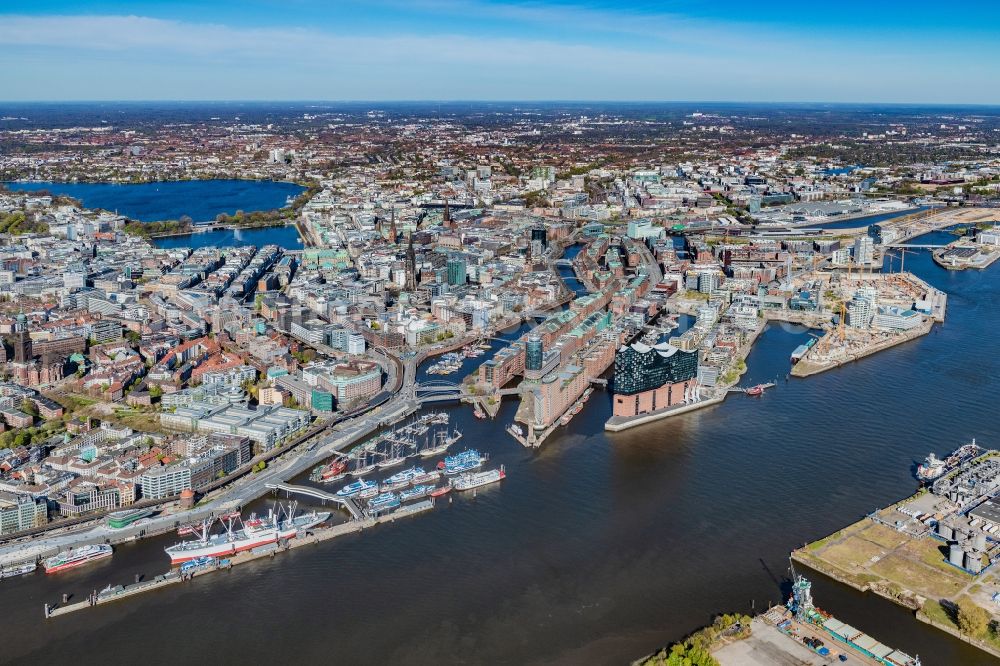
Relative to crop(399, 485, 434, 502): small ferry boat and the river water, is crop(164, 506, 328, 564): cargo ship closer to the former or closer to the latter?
the river water

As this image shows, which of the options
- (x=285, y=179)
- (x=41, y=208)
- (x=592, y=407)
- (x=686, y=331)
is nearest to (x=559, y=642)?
(x=592, y=407)

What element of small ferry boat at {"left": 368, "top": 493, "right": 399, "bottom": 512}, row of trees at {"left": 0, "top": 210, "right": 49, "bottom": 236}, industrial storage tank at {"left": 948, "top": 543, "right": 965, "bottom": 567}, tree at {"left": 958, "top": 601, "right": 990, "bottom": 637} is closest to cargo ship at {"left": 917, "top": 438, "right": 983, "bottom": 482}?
industrial storage tank at {"left": 948, "top": 543, "right": 965, "bottom": 567}

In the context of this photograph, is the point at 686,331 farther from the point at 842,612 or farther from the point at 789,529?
the point at 842,612

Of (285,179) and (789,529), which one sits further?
(285,179)

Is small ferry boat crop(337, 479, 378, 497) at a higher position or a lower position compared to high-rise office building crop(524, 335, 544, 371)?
lower

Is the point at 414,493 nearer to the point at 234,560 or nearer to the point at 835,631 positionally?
the point at 234,560

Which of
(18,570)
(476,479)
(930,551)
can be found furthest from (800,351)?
(18,570)

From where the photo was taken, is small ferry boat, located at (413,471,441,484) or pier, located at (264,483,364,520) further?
small ferry boat, located at (413,471,441,484)
